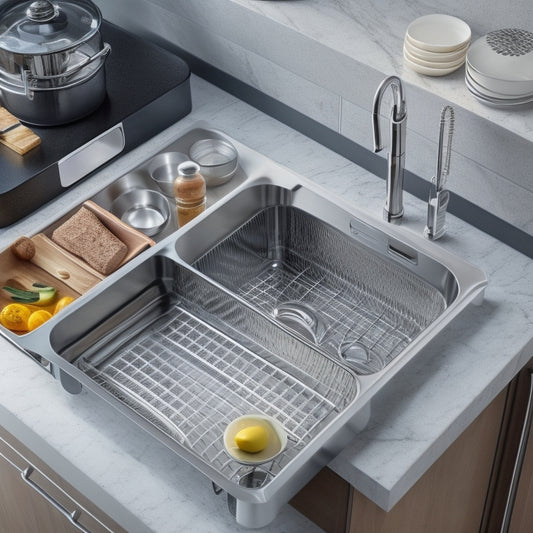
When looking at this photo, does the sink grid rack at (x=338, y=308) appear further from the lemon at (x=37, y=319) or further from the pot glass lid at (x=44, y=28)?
the pot glass lid at (x=44, y=28)

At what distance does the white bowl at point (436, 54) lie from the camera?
177 cm

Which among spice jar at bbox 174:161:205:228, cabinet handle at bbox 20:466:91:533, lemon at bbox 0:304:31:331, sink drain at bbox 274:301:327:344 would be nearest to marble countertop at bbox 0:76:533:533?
lemon at bbox 0:304:31:331

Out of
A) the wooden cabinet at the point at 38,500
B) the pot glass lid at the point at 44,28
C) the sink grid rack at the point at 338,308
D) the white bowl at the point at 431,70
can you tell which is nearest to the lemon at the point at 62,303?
the wooden cabinet at the point at 38,500

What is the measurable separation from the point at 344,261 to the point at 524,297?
0.37m

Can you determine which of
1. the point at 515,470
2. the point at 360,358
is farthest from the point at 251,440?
the point at 515,470

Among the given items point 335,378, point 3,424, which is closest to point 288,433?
point 335,378

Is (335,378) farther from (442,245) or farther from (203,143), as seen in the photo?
(203,143)

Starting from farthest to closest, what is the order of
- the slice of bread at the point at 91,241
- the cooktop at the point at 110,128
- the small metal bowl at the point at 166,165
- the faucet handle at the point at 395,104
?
the small metal bowl at the point at 166,165 < the cooktop at the point at 110,128 < the slice of bread at the point at 91,241 < the faucet handle at the point at 395,104

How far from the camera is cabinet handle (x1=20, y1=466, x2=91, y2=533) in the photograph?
1696mm

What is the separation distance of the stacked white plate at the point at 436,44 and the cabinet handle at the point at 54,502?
102 cm

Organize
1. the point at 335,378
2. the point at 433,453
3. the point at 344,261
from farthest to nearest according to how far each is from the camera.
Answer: the point at 344,261 < the point at 335,378 < the point at 433,453

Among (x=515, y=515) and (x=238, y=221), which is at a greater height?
(x=238, y=221)

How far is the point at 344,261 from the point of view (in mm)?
1923

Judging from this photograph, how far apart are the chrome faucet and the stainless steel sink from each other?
0.06 metres
